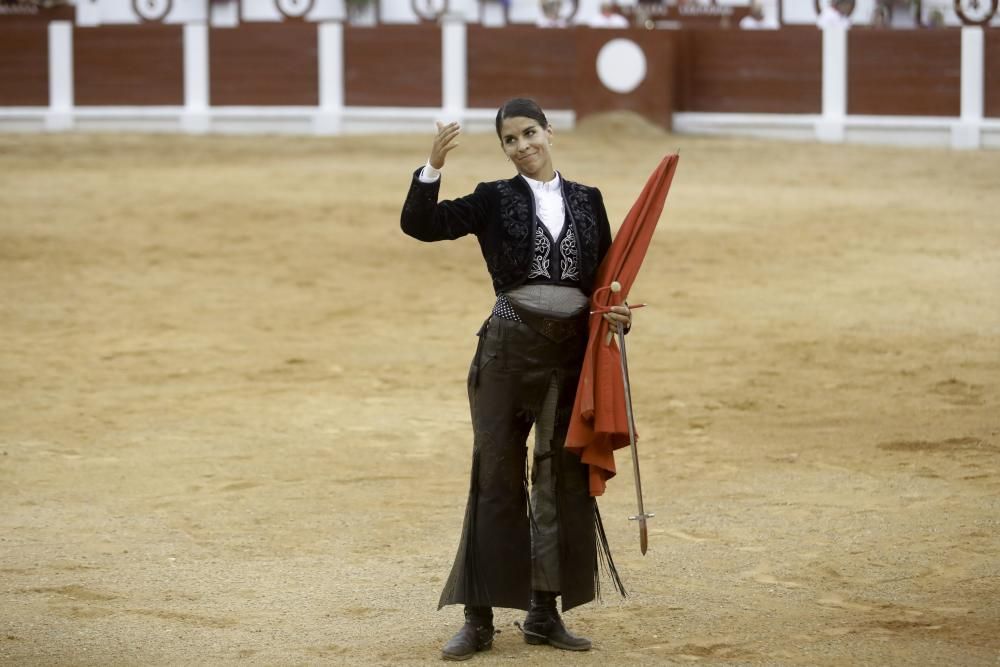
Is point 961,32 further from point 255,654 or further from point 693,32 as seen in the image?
point 255,654

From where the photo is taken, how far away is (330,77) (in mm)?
20203

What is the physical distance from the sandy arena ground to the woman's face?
4.03 feet

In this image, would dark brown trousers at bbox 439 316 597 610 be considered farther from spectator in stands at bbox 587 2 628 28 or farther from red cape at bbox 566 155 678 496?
spectator in stands at bbox 587 2 628 28

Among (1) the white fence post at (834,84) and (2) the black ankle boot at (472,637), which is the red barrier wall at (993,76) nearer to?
(1) the white fence post at (834,84)

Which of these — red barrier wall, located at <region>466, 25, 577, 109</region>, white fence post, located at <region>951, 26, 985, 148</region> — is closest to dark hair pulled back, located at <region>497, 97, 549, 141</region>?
white fence post, located at <region>951, 26, 985, 148</region>

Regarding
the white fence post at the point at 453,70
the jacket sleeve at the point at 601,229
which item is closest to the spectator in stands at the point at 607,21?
the white fence post at the point at 453,70

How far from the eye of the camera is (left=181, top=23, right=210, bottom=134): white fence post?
2038 cm

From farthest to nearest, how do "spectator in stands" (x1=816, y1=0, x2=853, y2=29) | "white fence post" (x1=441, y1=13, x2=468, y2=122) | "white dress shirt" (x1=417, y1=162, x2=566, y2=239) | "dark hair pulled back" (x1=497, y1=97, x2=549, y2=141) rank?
"white fence post" (x1=441, y1=13, x2=468, y2=122) < "spectator in stands" (x1=816, y1=0, x2=853, y2=29) < "white dress shirt" (x1=417, y1=162, x2=566, y2=239) < "dark hair pulled back" (x1=497, y1=97, x2=549, y2=141)

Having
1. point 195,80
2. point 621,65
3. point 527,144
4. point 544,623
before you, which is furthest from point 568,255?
point 195,80

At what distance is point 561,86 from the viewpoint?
1930 centimetres

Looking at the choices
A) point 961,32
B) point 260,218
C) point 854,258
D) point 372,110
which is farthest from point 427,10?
point 854,258

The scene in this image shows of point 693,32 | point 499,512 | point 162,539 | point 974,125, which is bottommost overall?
point 162,539

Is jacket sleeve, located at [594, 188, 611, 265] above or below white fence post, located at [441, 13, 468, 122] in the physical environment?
below

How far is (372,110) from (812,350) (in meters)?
12.3
